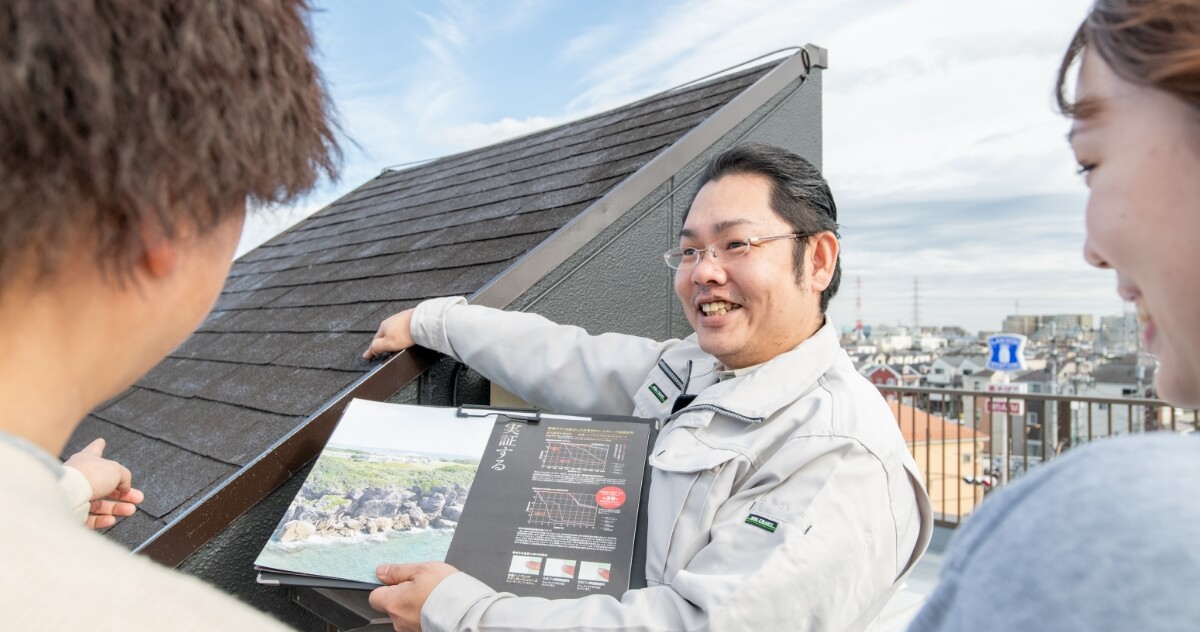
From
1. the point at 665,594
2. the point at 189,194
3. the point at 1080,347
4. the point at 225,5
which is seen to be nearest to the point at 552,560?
→ the point at 665,594

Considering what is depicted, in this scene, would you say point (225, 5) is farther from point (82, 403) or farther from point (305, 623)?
point (305, 623)

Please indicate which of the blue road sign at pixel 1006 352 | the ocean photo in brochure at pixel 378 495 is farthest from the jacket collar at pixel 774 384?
the blue road sign at pixel 1006 352

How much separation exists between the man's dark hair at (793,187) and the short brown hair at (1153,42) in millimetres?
1396

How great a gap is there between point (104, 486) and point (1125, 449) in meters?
1.77

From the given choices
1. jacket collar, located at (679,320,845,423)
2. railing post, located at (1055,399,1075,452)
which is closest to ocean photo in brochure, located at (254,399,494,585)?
jacket collar, located at (679,320,845,423)

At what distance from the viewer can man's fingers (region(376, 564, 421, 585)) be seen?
64.5 inches

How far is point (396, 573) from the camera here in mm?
1652

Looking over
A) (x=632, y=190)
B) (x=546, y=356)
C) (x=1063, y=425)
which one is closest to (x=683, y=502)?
(x=546, y=356)

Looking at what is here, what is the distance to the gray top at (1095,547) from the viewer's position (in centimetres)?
47

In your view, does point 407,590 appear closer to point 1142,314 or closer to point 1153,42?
point 1142,314

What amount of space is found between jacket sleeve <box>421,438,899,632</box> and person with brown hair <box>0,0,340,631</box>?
1.04 metres

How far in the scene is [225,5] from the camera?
25.2 inches

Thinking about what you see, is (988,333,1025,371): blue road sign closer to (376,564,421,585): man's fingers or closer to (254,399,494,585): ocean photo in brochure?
(254,399,494,585): ocean photo in brochure

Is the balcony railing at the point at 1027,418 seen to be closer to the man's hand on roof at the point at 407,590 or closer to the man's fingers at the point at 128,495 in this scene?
the man's hand on roof at the point at 407,590
